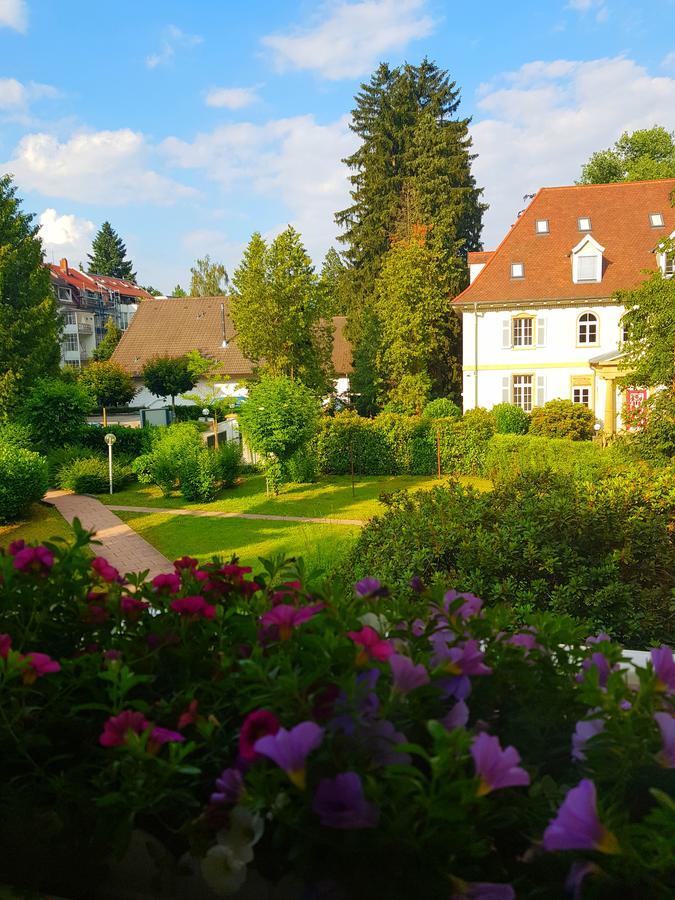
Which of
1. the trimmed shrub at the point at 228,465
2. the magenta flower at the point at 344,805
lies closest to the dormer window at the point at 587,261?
the trimmed shrub at the point at 228,465

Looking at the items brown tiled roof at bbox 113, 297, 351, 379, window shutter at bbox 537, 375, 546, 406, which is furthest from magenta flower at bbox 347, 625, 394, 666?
brown tiled roof at bbox 113, 297, 351, 379

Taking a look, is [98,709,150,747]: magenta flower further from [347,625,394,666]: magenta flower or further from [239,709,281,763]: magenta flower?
[347,625,394,666]: magenta flower

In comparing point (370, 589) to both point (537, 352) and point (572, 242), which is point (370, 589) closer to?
point (537, 352)

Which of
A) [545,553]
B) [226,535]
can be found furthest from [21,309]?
[545,553]

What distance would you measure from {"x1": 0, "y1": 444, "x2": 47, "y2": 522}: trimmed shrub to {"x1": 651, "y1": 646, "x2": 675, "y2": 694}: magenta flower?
14.5 metres

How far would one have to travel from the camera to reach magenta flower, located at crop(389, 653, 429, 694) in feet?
3.80

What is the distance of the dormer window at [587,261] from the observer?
26469 mm

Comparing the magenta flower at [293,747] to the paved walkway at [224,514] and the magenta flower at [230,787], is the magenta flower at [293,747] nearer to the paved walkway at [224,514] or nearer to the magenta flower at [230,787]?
the magenta flower at [230,787]

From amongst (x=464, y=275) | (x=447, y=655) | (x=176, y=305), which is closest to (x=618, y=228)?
(x=464, y=275)

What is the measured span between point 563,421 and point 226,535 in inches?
583

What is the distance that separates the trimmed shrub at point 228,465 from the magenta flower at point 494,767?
17166 mm

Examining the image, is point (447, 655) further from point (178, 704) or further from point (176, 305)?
point (176, 305)

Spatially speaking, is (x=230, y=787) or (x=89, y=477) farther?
(x=89, y=477)

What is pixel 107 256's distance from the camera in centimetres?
8531
